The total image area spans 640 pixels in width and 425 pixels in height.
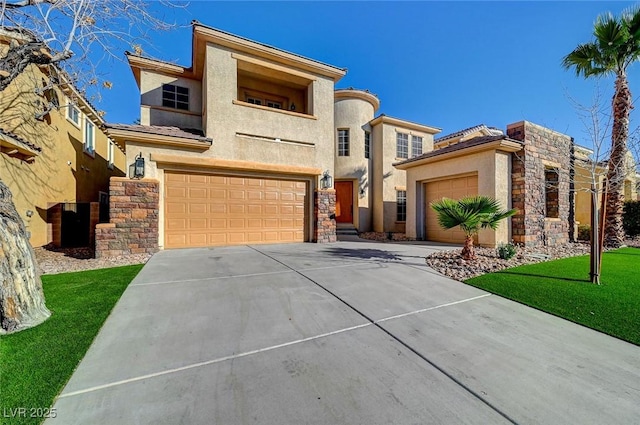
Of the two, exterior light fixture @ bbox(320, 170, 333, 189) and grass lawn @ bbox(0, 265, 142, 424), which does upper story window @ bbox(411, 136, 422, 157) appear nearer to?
exterior light fixture @ bbox(320, 170, 333, 189)

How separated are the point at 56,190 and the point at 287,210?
27.9 ft

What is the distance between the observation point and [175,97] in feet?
35.0

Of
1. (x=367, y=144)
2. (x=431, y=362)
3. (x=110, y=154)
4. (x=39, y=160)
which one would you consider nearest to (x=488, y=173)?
(x=367, y=144)

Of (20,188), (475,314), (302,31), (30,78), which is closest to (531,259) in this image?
A: (475,314)

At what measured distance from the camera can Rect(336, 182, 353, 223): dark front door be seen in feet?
51.2

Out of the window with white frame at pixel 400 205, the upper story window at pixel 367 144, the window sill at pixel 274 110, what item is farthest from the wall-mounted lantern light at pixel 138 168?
the window with white frame at pixel 400 205

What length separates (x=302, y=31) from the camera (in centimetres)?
958

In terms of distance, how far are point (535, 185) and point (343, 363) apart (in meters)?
10.5

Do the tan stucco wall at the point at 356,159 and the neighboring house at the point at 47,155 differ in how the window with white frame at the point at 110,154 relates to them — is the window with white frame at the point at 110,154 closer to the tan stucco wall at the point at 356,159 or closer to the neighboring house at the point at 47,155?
the neighboring house at the point at 47,155

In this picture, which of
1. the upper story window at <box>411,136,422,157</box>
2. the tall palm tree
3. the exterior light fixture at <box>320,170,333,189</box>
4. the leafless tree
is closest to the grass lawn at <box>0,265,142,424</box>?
the leafless tree

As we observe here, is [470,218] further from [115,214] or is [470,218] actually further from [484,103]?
[115,214]

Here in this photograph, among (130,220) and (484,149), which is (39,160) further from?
(484,149)

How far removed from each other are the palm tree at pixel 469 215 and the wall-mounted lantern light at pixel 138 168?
8739 mm

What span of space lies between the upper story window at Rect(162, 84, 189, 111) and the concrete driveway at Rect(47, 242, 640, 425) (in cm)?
913
